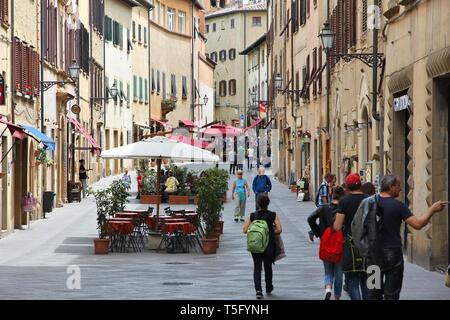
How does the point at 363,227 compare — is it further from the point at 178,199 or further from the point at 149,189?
the point at 149,189

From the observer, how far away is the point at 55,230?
1236 inches

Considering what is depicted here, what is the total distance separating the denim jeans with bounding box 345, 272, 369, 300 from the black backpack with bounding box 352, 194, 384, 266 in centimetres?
153

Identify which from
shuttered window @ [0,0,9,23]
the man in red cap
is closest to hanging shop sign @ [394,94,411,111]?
the man in red cap

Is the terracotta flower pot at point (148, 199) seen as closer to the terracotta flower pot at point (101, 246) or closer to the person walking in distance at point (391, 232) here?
the terracotta flower pot at point (101, 246)

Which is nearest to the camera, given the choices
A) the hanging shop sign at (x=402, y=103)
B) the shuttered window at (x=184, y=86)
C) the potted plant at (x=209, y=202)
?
the hanging shop sign at (x=402, y=103)

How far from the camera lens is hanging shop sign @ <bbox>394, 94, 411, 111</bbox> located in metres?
22.0

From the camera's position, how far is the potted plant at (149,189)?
4431 cm

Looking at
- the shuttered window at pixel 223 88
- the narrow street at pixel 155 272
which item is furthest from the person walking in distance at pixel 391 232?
the shuttered window at pixel 223 88

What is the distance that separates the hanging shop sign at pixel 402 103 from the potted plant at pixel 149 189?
69.6 feet

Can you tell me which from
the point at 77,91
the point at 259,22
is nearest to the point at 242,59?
the point at 259,22

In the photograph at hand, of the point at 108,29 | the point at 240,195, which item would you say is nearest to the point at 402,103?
the point at 240,195

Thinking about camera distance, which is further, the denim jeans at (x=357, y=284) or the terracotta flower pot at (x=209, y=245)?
the terracotta flower pot at (x=209, y=245)

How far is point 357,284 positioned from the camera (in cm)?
1450
